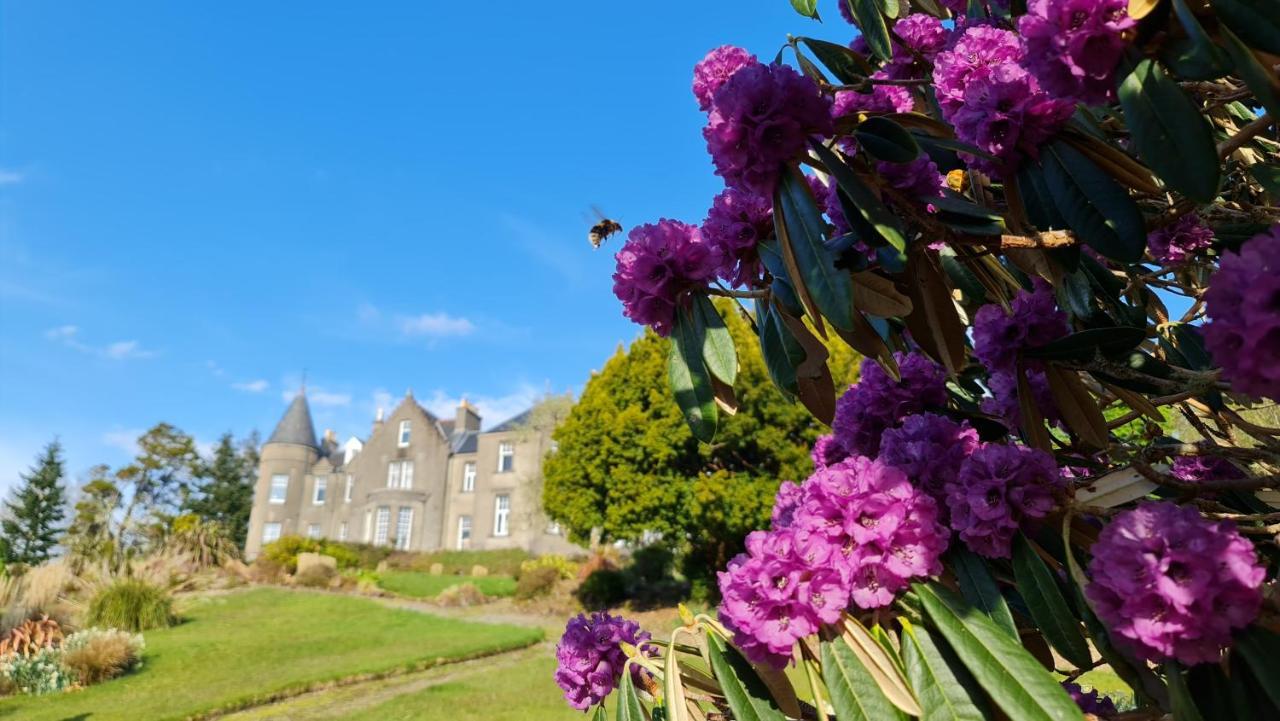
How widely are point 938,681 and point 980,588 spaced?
19 centimetres

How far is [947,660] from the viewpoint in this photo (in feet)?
3.65

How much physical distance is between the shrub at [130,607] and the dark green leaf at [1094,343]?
45.4 ft

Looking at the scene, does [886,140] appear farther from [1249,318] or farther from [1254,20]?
[1249,318]

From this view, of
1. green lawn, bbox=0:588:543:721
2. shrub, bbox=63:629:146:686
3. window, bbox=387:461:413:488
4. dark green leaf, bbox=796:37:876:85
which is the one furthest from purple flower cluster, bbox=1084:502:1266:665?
window, bbox=387:461:413:488

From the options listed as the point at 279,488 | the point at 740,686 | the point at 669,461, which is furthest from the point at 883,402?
the point at 279,488

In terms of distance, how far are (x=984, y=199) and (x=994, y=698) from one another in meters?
1.01

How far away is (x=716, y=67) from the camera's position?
1796 millimetres

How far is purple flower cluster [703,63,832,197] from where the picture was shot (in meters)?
1.20

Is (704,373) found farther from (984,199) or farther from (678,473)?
(678,473)

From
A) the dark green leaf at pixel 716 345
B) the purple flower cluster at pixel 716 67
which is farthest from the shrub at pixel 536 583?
the dark green leaf at pixel 716 345

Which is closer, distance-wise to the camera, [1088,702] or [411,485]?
[1088,702]

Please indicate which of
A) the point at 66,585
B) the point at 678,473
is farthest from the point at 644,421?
the point at 66,585

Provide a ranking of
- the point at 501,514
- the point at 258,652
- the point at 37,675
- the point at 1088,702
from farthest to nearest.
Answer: the point at 501,514 < the point at 258,652 < the point at 37,675 < the point at 1088,702

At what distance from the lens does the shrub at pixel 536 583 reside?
1684cm
